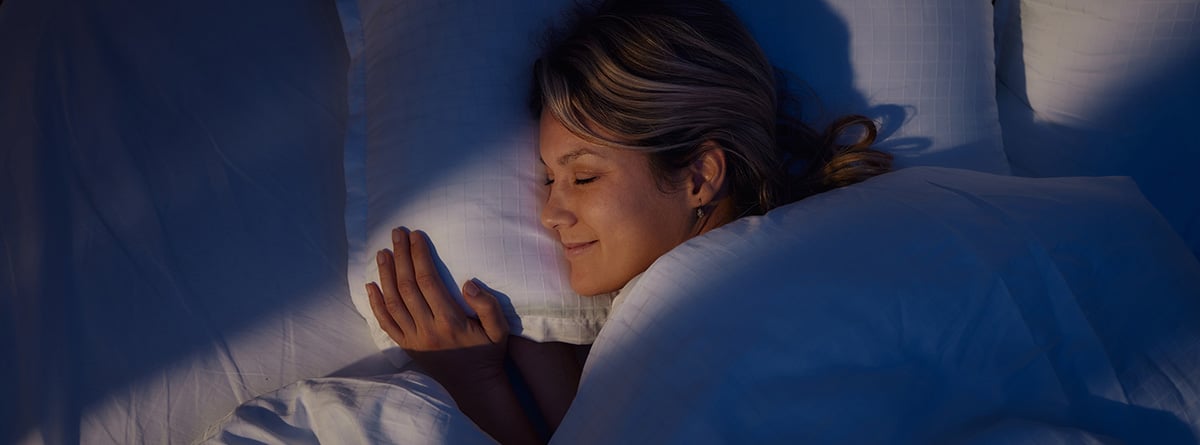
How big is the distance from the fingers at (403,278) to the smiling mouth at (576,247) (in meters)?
0.19

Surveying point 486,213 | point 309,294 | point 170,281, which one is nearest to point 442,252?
point 486,213

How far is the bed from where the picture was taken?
2.65ft

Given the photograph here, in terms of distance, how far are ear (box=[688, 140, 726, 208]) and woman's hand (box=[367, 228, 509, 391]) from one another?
0.28 m

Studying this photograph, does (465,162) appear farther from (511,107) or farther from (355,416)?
(355,416)

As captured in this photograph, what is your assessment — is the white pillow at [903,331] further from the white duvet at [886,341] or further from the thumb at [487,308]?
the thumb at [487,308]

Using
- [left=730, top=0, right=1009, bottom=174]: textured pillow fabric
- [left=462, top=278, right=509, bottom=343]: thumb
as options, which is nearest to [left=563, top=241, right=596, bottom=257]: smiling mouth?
[left=462, top=278, right=509, bottom=343]: thumb

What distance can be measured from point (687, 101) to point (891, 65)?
329 millimetres

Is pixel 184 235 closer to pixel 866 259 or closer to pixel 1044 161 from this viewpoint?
pixel 866 259

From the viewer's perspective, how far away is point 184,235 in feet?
3.65

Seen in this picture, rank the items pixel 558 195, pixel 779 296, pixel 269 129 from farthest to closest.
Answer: pixel 269 129 → pixel 558 195 → pixel 779 296

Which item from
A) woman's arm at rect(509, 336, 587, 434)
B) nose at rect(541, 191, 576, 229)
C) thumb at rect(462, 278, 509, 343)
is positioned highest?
nose at rect(541, 191, 576, 229)

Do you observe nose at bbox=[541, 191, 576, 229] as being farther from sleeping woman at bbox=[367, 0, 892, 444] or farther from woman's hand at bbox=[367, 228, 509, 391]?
woman's hand at bbox=[367, 228, 509, 391]

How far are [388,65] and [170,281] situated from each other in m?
0.39

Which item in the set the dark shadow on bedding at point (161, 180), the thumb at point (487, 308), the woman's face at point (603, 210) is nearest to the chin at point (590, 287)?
the woman's face at point (603, 210)
